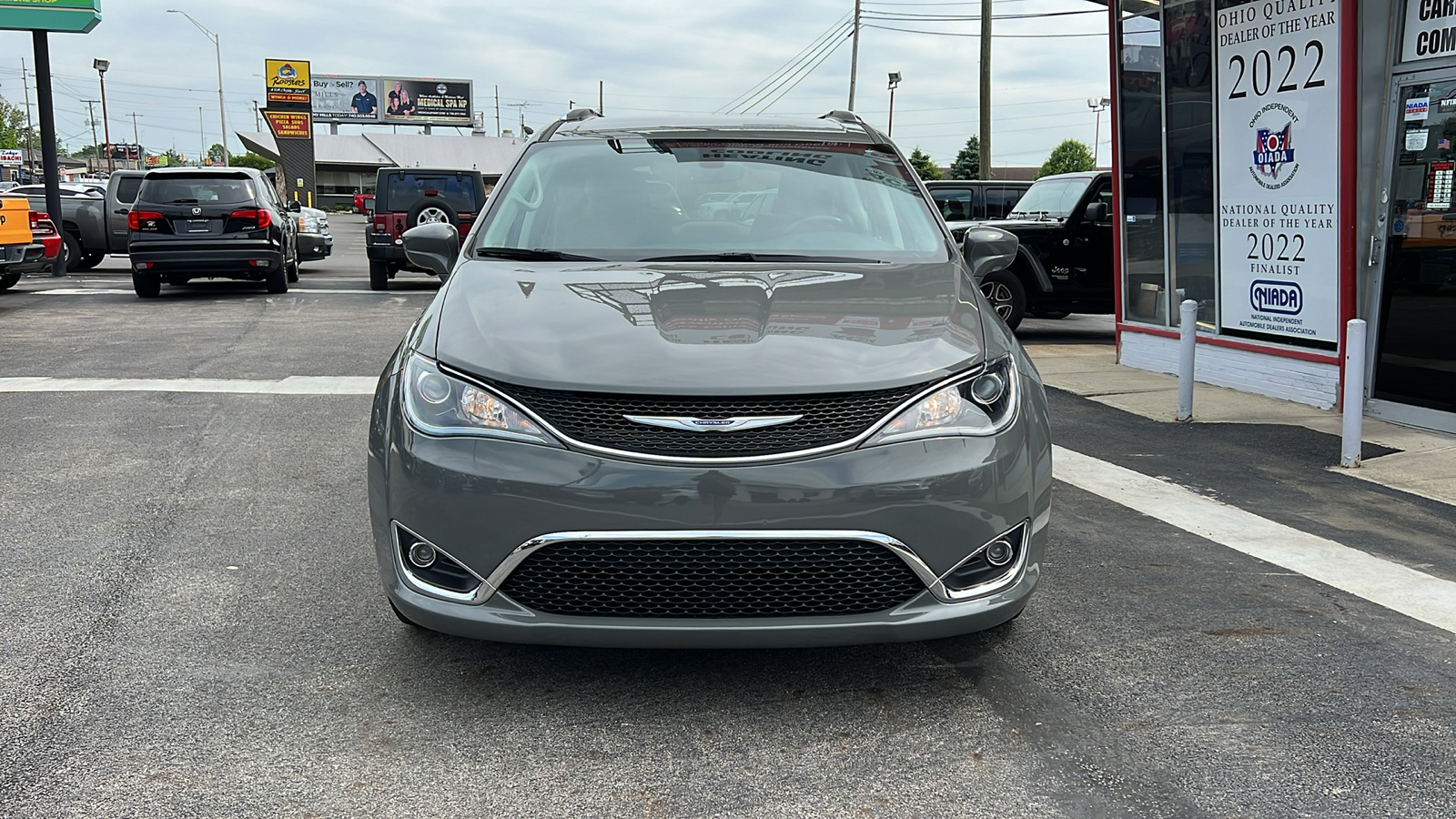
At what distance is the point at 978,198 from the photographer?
56.8ft

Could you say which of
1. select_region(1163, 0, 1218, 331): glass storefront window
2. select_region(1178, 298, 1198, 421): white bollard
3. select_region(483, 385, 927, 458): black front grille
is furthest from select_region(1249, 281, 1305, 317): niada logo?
select_region(483, 385, 927, 458): black front grille

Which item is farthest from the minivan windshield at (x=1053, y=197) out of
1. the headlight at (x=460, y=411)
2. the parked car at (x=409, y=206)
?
the headlight at (x=460, y=411)

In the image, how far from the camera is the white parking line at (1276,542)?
14.5ft

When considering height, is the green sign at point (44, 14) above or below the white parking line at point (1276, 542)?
above

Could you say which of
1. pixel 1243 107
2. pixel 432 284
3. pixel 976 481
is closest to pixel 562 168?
pixel 976 481

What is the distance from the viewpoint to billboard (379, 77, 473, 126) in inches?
3765

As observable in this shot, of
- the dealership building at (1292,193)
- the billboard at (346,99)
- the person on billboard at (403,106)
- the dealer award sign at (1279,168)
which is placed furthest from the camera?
the person on billboard at (403,106)

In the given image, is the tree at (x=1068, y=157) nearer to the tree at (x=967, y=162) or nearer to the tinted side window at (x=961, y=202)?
the tree at (x=967, y=162)

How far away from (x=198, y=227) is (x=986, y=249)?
1343 centimetres

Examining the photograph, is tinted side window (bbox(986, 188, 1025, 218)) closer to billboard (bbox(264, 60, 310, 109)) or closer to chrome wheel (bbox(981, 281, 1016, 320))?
chrome wheel (bbox(981, 281, 1016, 320))

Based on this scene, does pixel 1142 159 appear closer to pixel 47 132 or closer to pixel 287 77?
pixel 47 132

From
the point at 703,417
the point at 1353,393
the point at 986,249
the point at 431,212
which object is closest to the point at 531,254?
the point at 703,417

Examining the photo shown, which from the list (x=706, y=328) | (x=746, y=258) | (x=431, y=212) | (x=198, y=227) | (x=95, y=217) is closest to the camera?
(x=706, y=328)

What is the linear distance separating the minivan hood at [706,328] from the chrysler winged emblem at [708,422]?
66 mm
